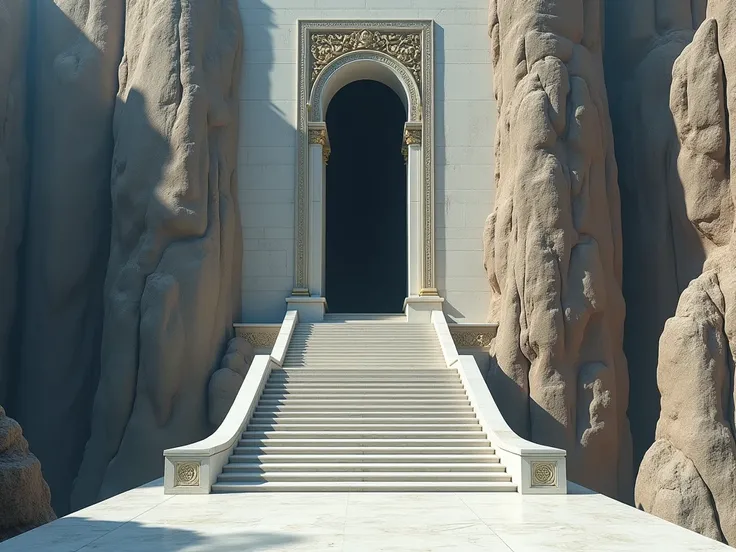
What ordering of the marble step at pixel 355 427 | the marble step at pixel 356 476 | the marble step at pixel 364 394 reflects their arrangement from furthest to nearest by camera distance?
the marble step at pixel 364 394 < the marble step at pixel 355 427 < the marble step at pixel 356 476

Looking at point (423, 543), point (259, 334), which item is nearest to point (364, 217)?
point (259, 334)

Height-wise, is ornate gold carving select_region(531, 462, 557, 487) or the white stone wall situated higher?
the white stone wall


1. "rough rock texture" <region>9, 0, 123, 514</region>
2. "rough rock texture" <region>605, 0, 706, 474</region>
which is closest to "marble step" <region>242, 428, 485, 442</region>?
"rough rock texture" <region>605, 0, 706, 474</region>

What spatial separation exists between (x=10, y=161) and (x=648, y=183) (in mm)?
13681

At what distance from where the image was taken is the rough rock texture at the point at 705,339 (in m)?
11.4

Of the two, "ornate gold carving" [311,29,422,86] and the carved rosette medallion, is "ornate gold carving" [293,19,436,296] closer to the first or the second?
"ornate gold carving" [311,29,422,86]

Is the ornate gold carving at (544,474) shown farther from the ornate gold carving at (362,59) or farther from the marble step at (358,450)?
the ornate gold carving at (362,59)

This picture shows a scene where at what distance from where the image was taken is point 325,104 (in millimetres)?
20984

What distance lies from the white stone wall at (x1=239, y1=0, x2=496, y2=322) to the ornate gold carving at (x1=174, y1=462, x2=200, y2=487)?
871 cm

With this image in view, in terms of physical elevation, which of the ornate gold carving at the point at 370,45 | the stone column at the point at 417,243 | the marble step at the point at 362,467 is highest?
the ornate gold carving at the point at 370,45

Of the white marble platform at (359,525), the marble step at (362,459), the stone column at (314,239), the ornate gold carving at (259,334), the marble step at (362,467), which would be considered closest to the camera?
the white marble platform at (359,525)

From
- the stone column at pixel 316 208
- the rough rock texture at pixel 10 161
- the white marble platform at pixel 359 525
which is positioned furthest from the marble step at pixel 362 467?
the rough rock texture at pixel 10 161

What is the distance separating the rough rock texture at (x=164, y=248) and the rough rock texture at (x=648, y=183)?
28.1 feet

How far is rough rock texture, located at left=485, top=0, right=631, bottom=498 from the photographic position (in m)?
16.2
